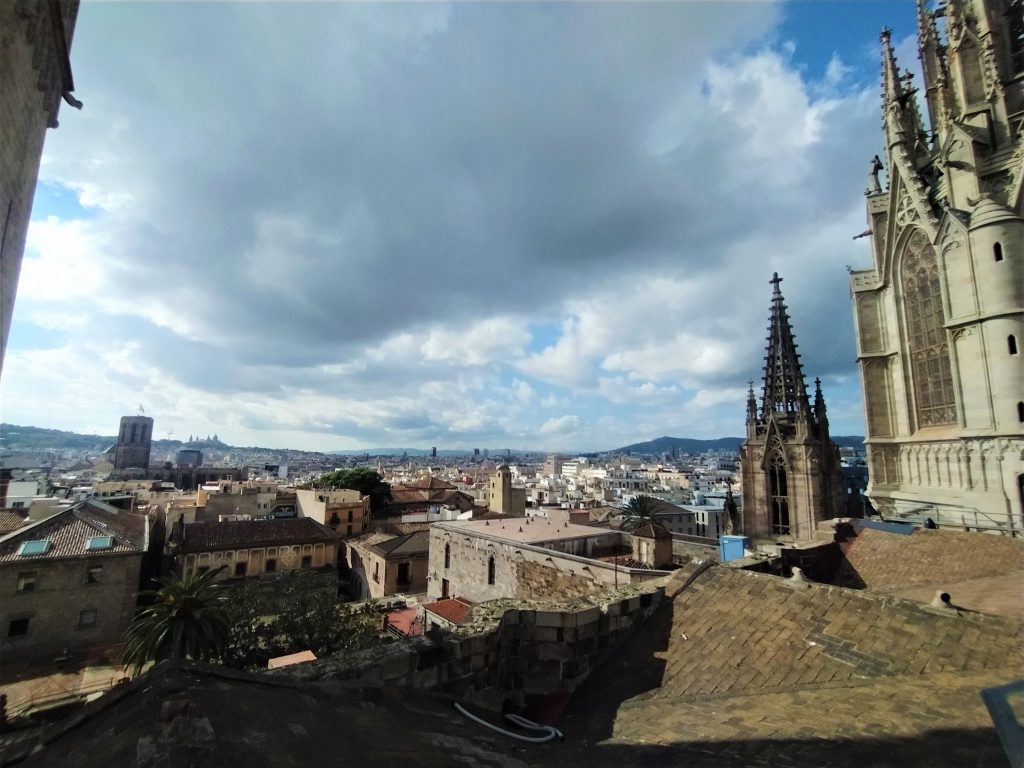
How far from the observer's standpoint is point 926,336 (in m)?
23.2

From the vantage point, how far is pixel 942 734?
4414mm

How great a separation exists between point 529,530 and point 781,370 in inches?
870

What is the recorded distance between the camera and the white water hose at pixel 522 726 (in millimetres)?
5041

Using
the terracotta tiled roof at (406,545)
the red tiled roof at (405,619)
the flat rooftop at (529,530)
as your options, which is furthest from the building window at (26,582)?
the flat rooftop at (529,530)

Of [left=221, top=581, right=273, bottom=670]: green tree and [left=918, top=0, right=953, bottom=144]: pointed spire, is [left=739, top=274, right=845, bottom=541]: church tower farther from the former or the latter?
[left=221, top=581, right=273, bottom=670]: green tree

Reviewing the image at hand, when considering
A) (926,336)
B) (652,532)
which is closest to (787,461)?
(926,336)

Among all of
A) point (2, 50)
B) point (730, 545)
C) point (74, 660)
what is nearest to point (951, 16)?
point (730, 545)

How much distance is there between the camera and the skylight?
2554 cm

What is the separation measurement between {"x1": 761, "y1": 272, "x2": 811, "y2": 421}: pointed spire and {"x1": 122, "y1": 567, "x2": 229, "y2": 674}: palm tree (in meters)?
32.2

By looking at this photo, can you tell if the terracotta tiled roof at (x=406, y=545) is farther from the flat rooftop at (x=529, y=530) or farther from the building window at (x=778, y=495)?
the building window at (x=778, y=495)

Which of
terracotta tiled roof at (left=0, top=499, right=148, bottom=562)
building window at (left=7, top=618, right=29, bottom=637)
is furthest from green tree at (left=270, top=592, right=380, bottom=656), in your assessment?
building window at (left=7, top=618, right=29, bottom=637)

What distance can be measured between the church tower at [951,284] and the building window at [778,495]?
738cm

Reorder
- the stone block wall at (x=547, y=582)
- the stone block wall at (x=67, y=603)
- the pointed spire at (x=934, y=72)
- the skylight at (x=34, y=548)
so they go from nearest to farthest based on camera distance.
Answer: the stone block wall at (x=547, y=582) → the pointed spire at (x=934, y=72) → the stone block wall at (x=67, y=603) → the skylight at (x=34, y=548)

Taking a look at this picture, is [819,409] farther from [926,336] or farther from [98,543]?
[98,543]
